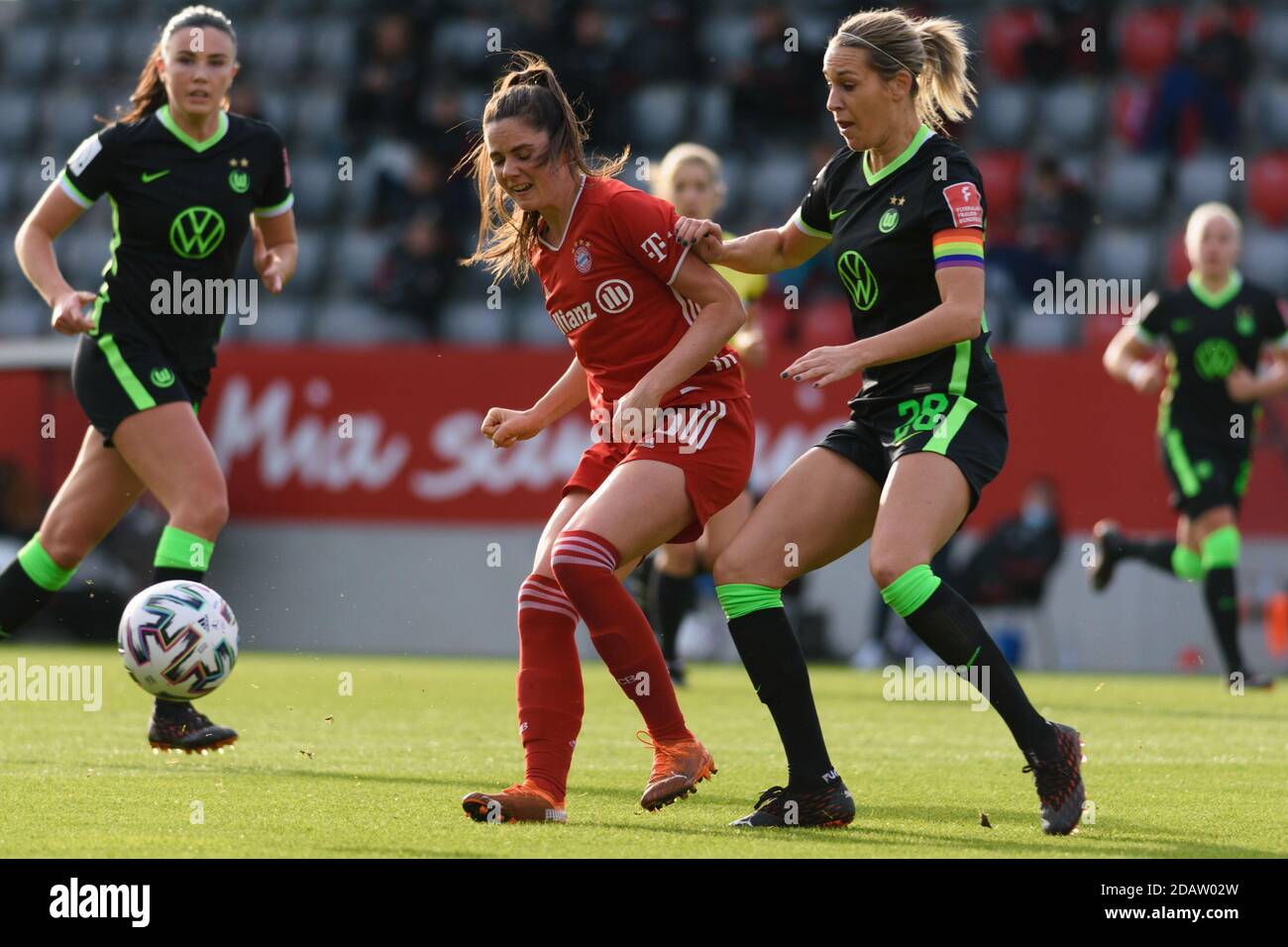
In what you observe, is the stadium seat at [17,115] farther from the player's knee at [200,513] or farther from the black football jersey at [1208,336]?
the player's knee at [200,513]

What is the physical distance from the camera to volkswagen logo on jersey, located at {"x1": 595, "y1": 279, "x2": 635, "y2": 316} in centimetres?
524

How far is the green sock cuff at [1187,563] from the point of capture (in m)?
10.4

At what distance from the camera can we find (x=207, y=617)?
238 inches

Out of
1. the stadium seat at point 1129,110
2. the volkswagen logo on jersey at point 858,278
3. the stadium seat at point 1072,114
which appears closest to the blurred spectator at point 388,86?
the stadium seat at point 1072,114

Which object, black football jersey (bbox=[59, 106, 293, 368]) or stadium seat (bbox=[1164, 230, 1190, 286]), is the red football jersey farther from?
stadium seat (bbox=[1164, 230, 1190, 286])

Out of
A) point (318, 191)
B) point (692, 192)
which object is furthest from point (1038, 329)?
point (318, 191)

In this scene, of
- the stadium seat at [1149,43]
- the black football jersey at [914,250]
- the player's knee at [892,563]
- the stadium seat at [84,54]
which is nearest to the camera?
the player's knee at [892,563]

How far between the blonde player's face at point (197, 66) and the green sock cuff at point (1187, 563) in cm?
601

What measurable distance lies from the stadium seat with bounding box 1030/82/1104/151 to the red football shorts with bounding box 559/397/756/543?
36.8 feet

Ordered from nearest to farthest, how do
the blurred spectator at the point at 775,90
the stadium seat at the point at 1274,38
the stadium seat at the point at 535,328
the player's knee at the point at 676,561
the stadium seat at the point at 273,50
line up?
1. the player's knee at the point at 676,561
2. the stadium seat at the point at 535,328
3. the blurred spectator at the point at 775,90
4. the stadium seat at the point at 1274,38
5. the stadium seat at the point at 273,50

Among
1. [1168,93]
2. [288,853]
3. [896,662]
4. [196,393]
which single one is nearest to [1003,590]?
[896,662]

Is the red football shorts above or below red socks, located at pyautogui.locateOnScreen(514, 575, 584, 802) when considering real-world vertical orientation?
above

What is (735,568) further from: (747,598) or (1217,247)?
(1217,247)

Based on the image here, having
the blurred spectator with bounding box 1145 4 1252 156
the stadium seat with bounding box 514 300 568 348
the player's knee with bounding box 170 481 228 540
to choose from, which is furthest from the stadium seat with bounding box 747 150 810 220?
the player's knee with bounding box 170 481 228 540
